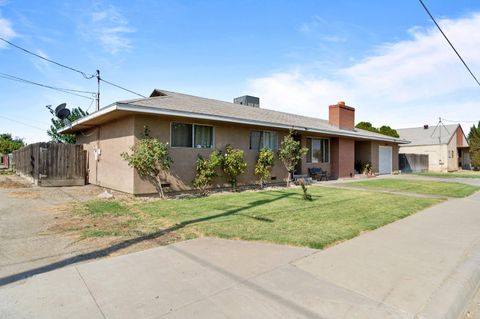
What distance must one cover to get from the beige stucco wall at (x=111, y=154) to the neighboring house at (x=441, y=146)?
117 ft

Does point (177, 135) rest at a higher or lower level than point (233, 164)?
higher

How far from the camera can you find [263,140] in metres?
14.7

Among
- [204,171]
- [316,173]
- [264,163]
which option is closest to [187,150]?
[204,171]

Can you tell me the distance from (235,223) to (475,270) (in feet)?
13.5

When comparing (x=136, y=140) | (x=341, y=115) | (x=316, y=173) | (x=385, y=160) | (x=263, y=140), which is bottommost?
(x=316, y=173)

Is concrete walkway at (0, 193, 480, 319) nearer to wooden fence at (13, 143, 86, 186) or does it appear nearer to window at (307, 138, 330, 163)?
wooden fence at (13, 143, 86, 186)

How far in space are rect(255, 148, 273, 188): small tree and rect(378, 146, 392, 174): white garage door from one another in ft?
45.1

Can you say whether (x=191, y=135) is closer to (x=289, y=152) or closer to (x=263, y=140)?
(x=263, y=140)

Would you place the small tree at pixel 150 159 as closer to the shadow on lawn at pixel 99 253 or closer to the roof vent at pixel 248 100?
the shadow on lawn at pixel 99 253

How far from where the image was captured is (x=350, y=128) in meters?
22.5

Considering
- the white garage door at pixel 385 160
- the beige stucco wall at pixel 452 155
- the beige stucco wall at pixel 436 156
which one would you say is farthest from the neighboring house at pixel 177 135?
the beige stucco wall at pixel 452 155

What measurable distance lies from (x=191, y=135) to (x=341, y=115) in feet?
45.3

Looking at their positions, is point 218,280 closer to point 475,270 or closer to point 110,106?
point 475,270

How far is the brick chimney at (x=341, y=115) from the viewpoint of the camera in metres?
21.5
